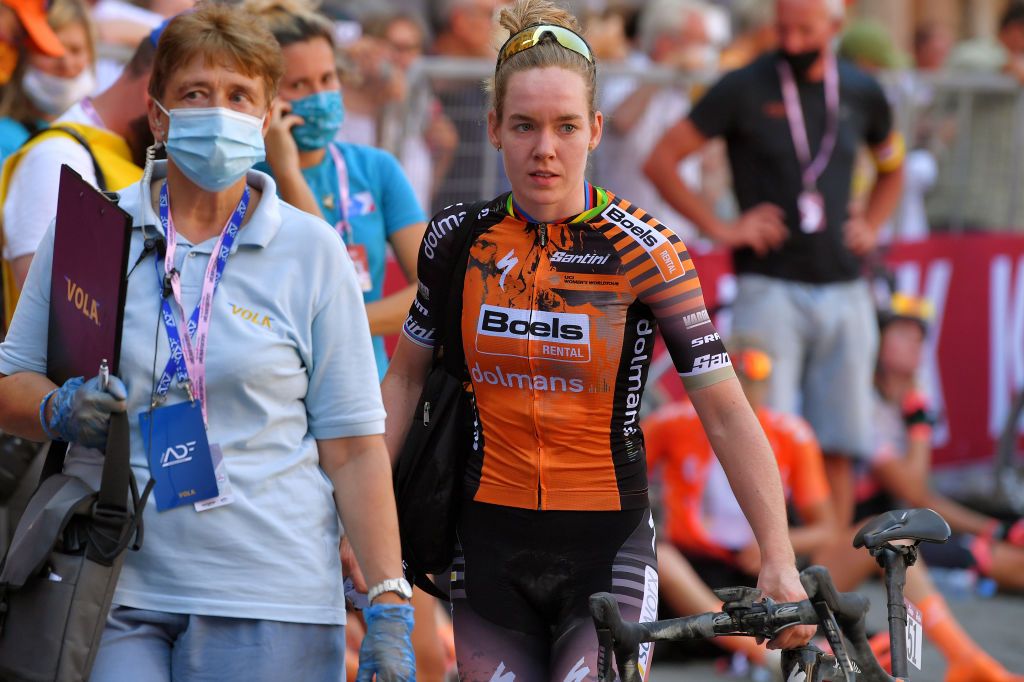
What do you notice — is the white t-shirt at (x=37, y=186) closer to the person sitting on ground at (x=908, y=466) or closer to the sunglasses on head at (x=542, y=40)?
the sunglasses on head at (x=542, y=40)

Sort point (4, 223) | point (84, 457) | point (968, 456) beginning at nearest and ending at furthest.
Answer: point (84, 457)
point (4, 223)
point (968, 456)

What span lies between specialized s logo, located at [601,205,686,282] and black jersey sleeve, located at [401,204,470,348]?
15.7 inches

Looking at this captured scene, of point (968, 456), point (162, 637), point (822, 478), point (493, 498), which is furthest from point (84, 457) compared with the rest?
point (968, 456)

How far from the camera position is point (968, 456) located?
11.1 meters

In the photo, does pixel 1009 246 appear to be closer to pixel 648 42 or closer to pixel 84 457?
pixel 648 42

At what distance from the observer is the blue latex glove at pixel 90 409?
320 cm

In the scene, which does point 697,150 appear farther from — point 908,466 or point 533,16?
point 533,16

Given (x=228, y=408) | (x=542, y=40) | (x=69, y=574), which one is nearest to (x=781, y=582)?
(x=228, y=408)

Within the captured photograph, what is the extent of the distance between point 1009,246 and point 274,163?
7.84 meters

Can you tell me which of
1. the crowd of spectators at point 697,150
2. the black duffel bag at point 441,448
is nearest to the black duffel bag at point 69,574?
the black duffel bag at point 441,448

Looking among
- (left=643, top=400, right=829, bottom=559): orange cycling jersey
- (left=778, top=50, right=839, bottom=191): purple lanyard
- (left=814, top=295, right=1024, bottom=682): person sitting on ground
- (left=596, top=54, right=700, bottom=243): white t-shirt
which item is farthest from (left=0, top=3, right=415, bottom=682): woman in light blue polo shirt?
(left=596, top=54, right=700, bottom=243): white t-shirt

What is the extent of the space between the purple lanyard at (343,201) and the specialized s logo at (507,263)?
1.20m

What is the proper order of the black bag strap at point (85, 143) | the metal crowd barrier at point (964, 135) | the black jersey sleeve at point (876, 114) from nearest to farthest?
the black bag strap at point (85, 143) → the black jersey sleeve at point (876, 114) → the metal crowd barrier at point (964, 135)

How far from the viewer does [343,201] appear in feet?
16.2
